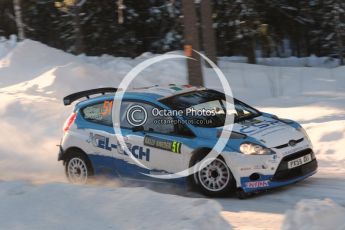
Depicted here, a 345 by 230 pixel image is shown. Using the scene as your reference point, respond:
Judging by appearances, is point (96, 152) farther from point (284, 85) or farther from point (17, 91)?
point (284, 85)

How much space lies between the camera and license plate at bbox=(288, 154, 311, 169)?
7.59m

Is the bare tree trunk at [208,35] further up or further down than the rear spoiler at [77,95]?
further down

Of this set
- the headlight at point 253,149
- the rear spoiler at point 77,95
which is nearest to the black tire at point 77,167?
the rear spoiler at point 77,95

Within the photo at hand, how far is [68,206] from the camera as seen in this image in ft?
19.4

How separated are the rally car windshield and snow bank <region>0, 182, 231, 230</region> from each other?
73.4 inches

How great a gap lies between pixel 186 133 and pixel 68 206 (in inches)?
95.1

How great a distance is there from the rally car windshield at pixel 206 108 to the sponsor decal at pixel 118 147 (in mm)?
732

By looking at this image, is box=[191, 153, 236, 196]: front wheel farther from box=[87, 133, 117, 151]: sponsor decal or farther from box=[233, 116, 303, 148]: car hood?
box=[87, 133, 117, 151]: sponsor decal

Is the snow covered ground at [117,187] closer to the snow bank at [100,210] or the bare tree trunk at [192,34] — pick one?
the snow bank at [100,210]

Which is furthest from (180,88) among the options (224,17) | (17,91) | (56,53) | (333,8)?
(333,8)

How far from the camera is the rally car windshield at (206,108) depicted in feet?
26.4

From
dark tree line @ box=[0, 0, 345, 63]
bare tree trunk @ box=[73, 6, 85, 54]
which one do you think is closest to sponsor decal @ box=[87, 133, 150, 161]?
dark tree line @ box=[0, 0, 345, 63]

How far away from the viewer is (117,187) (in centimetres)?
771

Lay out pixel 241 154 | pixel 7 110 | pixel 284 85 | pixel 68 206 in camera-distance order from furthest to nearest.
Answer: pixel 284 85 → pixel 7 110 → pixel 241 154 → pixel 68 206
